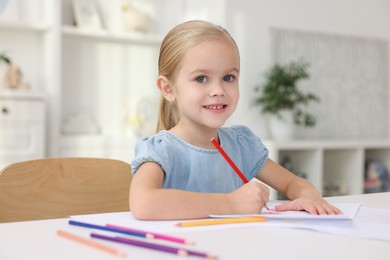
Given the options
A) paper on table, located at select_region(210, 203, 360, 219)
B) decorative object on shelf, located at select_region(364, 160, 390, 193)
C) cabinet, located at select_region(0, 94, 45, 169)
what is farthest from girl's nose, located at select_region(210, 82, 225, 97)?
decorative object on shelf, located at select_region(364, 160, 390, 193)

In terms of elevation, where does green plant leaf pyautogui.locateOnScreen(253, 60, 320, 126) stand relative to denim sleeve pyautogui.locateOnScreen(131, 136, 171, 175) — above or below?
A: above

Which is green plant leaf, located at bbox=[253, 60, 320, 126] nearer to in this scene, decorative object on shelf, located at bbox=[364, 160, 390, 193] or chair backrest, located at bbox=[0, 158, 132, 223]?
decorative object on shelf, located at bbox=[364, 160, 390, 193]

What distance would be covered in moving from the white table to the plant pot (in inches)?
121

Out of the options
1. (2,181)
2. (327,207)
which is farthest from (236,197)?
(2,181)

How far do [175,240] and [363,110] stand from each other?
400cm

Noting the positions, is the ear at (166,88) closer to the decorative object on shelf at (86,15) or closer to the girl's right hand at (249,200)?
the girl's right hand at (249,200)

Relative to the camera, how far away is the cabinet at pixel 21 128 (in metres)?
3.11

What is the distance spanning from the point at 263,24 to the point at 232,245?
3.38m

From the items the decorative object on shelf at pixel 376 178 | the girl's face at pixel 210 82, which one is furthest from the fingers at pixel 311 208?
the decorative object on shelf at pixel 376 178

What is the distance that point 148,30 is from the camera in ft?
12.9

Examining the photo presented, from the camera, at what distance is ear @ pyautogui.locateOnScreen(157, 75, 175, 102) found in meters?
1.31

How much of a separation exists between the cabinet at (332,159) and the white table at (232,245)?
288 centimetres

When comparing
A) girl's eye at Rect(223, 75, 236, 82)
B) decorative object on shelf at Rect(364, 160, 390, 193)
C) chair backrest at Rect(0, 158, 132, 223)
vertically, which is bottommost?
decorative object on shelf at Rect(364, 160, 390, 193)

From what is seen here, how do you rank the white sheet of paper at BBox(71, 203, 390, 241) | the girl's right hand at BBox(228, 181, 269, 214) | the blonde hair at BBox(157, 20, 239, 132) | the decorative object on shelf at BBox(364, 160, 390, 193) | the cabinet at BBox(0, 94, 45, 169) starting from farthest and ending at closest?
the decorative object on shelf at BBox(364, 160, 390, 193) < the cabinet at BBox(0, 94, 45, 169) < the blonde hair at BBox(157, 20, 239, 132) < the girl's right hand at BBox(228, 181, 269, 214) < the white sheet of paper at BBox(71, 203, 390, 241)
